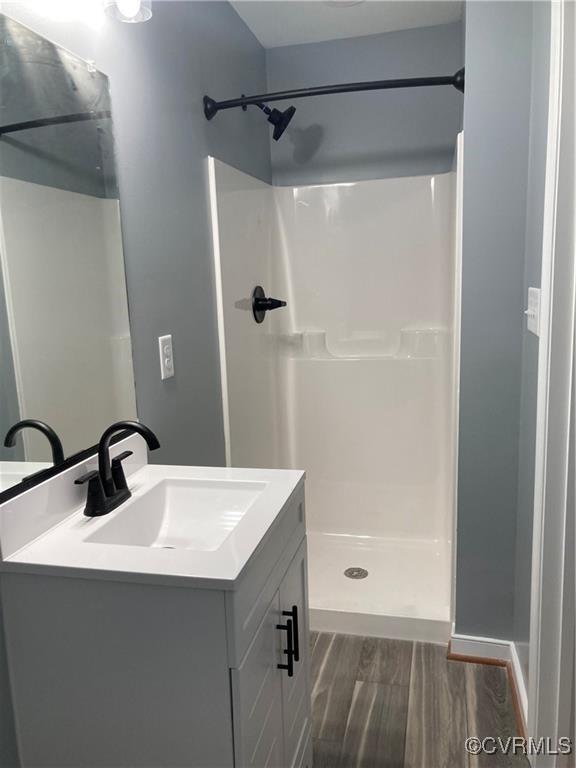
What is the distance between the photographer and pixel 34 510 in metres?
1.20

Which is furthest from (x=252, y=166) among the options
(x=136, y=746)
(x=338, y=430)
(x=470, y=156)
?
(x=136, y=746)

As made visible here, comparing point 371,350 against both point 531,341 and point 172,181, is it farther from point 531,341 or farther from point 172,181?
point 172,181

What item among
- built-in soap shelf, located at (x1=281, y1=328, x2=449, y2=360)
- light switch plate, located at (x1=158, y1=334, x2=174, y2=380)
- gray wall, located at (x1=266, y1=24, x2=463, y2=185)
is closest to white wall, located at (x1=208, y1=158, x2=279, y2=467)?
built-in soap shelf, located at (x1=281, y1=328, x2=449, y2=360)

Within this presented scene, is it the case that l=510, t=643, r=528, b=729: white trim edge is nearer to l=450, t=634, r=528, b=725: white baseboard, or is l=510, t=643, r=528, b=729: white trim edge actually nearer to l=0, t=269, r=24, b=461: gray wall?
l=450, t=634, r=528, b=725: white baseboard

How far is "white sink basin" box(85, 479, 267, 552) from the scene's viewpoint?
140cm

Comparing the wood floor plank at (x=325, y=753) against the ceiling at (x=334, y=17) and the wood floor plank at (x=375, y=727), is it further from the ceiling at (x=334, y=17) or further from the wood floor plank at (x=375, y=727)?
the ceiling at (x=334, y=17)

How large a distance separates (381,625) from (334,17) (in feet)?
8.08

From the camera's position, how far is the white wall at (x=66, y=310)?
1229 mm

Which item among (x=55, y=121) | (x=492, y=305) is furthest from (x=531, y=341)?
(x=55, y=121)

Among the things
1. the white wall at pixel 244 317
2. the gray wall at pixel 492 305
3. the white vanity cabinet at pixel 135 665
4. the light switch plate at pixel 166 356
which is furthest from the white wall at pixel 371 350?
the white vanity cabinet at pixel 135 665

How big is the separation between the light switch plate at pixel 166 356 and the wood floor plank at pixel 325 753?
120cm

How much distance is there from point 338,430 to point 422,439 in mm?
410

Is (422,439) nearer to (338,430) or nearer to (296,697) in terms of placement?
(338,430)

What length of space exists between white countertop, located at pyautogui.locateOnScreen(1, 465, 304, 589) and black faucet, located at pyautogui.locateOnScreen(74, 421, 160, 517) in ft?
0.07
